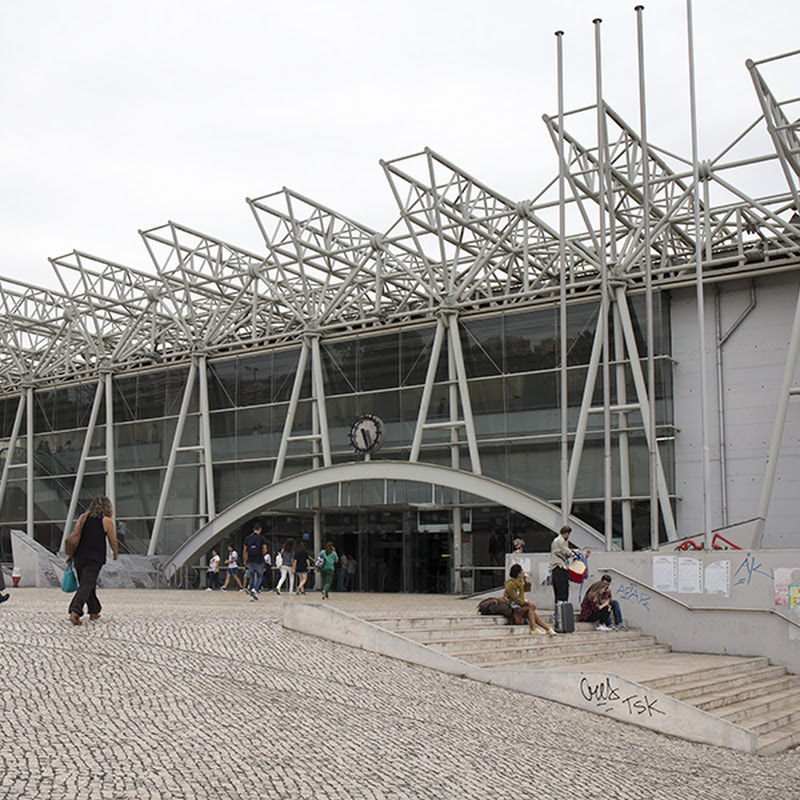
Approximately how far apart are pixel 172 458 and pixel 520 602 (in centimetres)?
2345

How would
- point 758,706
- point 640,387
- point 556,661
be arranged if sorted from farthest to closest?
1. point 640,387
2. point 556,661
3. point 758,706

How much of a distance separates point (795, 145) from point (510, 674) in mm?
16610

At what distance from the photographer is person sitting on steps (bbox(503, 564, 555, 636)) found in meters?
16.7

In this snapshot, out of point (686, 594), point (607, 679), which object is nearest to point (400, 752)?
point (607, 679)

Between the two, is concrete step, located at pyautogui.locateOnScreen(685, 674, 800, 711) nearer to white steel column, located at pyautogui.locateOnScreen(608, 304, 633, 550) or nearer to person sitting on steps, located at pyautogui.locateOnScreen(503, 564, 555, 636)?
person sitting on steps, located at pyautogui.locateOnScreen(503, 564, 555, 636)

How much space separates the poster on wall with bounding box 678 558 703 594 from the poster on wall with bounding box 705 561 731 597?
14 cm

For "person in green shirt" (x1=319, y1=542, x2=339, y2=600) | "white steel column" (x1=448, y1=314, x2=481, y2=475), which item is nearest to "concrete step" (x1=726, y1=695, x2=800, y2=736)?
"person in green shirt" (x1=319, y1=542, x2=339, y2=600)

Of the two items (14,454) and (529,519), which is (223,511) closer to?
(529,519)

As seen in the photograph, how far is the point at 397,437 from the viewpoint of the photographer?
33344mm

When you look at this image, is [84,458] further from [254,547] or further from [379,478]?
[254,547]

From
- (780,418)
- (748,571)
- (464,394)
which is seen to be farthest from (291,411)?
(748,571)

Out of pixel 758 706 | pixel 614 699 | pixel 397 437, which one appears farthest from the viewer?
pixel 397 437

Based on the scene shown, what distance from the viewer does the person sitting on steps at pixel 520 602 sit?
16.7 meters

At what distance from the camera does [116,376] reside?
41438 mm
